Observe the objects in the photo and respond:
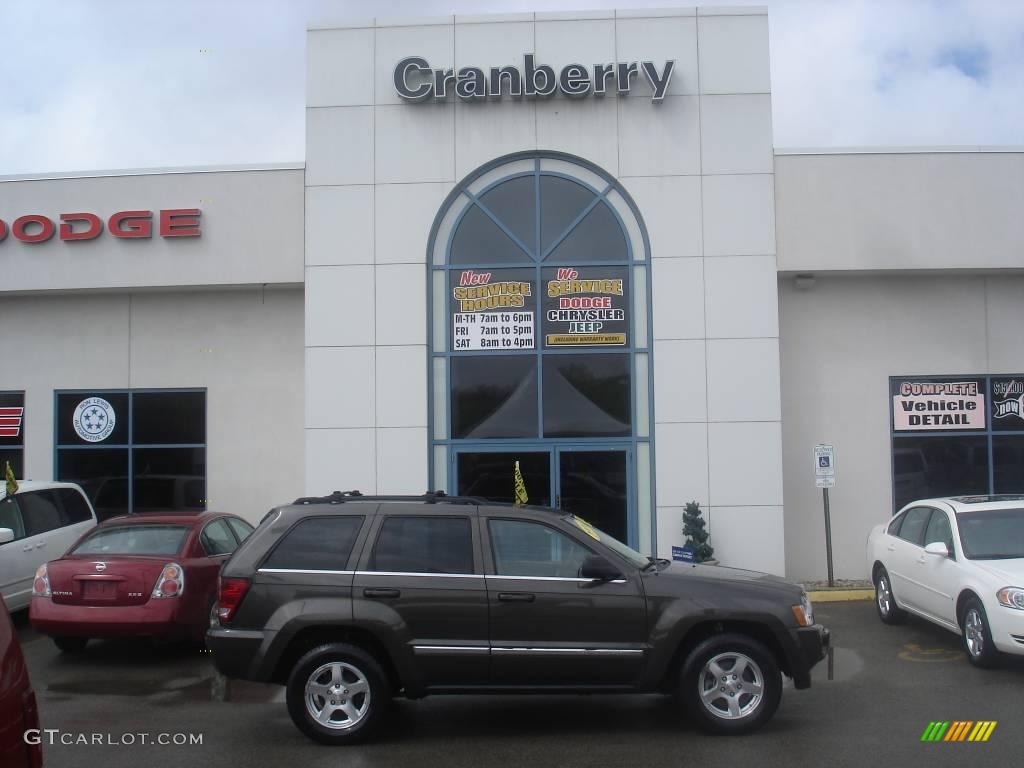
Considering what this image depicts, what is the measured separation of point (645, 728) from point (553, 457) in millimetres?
7114

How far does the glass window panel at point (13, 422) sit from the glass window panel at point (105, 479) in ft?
3.30

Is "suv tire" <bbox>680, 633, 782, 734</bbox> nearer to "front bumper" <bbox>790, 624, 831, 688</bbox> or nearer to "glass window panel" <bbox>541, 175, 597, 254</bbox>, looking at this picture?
"front bumper" <bbox>790, 624, 831, 688</bbox>

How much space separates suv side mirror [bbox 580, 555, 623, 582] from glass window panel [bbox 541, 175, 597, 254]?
829cm

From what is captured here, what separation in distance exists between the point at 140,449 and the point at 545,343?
7364mm

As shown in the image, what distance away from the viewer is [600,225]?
14.7m

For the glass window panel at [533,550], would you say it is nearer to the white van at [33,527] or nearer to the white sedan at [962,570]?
the white sedan at [962,570]

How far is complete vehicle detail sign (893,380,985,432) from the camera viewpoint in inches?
609

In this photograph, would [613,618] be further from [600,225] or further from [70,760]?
[600,225]

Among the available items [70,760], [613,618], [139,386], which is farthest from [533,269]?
[70,760]

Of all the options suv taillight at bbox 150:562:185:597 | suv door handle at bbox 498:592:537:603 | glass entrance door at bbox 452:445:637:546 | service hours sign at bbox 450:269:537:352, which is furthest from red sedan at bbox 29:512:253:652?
service hours sign at bbox 450:269:537:352

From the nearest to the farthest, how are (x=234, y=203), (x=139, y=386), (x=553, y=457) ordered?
(x=553, y=457) < (x=234, y=203) < (x=139, y=386)

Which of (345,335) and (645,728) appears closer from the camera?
(645,728)

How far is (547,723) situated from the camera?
301 inches

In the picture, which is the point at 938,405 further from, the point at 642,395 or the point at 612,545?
the point at 612,545
